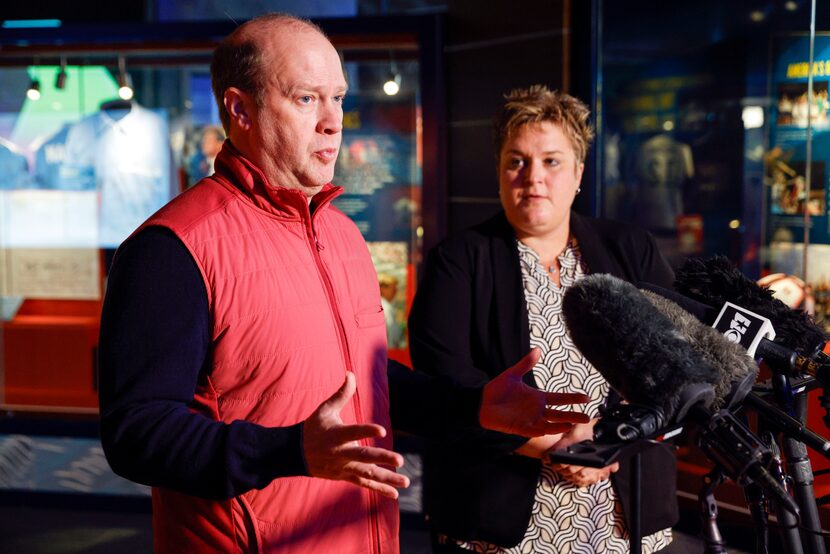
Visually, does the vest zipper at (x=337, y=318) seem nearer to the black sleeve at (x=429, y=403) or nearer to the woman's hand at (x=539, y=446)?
the black sleeve at (x=429, y=403)

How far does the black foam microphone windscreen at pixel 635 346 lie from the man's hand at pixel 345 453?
0.98ft

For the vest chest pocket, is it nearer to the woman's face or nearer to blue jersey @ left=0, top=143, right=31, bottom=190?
the woman's face

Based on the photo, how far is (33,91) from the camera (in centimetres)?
500

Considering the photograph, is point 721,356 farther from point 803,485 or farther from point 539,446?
point 539,446

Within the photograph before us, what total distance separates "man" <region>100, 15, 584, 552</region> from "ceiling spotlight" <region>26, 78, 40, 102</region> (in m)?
3.89

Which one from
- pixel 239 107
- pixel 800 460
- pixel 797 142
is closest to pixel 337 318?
pixel 239 107

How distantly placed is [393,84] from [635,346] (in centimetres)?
363

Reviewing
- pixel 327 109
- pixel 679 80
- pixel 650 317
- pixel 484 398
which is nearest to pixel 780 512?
pixel 650 317

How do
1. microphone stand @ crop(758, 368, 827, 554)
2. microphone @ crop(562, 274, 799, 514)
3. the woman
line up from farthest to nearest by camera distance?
the woman, microphone stand @ crop(758, 368, 827, 554), microphone @ crop(562, 274, 799, 514)

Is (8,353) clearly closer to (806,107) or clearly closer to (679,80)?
(679,80)

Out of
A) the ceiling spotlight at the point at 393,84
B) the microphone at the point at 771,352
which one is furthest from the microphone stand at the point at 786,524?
the ceiling spotlight at the point at 393,84

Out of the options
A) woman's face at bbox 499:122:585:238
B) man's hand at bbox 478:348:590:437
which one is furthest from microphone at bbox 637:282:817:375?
woman's face at bbox 499:122:585:238

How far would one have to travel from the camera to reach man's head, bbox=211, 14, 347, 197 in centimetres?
149

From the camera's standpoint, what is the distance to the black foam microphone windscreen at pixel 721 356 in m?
1.10
